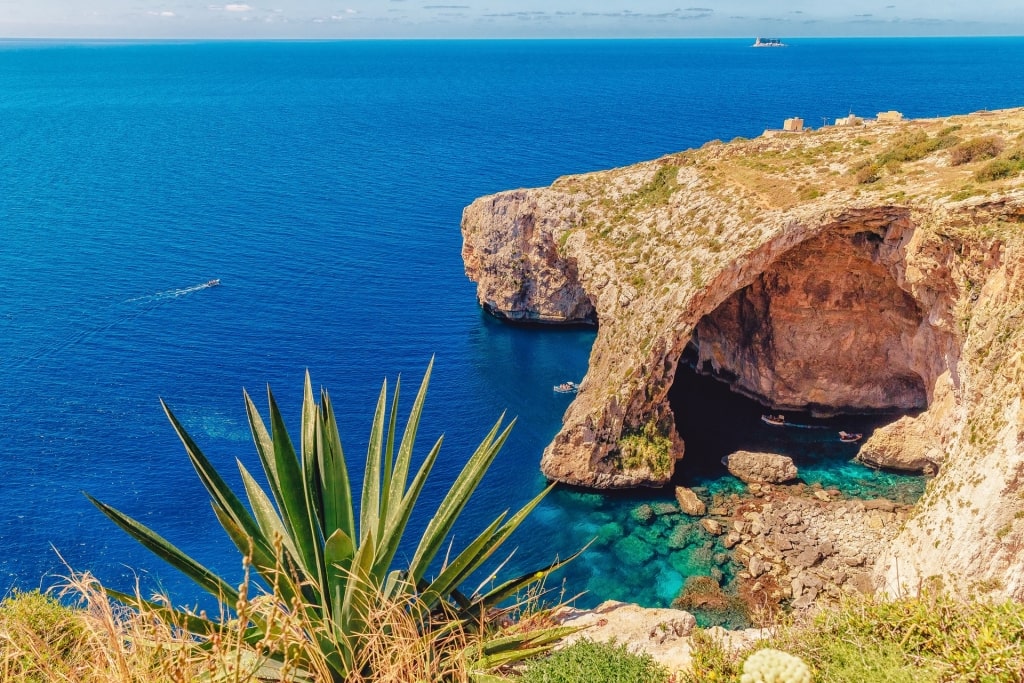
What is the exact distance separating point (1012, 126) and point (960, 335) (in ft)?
44.2

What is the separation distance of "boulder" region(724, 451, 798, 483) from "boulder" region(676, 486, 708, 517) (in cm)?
268

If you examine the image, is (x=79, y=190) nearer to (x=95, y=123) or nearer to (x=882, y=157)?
(x=95, y=123)

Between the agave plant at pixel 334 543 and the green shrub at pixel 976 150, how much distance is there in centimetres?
2794

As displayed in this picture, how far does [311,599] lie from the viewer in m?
8.45

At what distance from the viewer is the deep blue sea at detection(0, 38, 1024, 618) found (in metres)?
28.3

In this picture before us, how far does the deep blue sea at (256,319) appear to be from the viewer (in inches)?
1114

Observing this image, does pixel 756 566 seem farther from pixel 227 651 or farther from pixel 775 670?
pixel 227 651

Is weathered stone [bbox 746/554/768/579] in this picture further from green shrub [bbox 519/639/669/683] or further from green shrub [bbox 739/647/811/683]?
green shrub [bbox 739/647/811/683]

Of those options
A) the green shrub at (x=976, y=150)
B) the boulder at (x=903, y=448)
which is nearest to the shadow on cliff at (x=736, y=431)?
the boulder at (x=903, y=448)

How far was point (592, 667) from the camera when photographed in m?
8.90

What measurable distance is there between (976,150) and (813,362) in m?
11.1

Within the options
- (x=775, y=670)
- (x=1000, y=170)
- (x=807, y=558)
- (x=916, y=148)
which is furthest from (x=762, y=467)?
(x=775, y=670)

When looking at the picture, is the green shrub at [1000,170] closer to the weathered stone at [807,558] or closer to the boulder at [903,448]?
the boulder at [903,448]

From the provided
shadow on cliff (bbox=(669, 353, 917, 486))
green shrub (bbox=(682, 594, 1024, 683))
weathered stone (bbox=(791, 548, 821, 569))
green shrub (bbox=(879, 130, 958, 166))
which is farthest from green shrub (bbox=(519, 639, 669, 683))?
green shrub (bbox=(879, 130, 958, 166))
